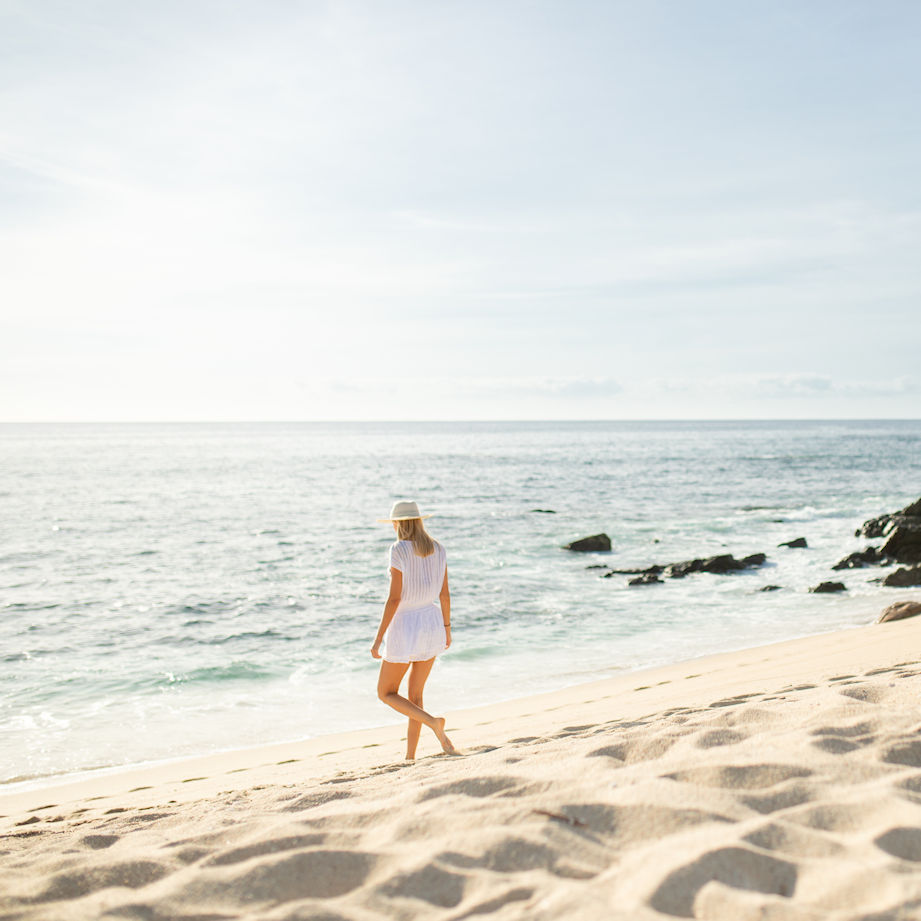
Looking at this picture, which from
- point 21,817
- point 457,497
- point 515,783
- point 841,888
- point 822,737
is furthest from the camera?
point 457,497

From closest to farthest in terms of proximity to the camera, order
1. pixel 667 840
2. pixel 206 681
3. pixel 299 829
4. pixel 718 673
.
A: pixel 667 840, pixel 299 829, pixel 718 673, pixel 206 681

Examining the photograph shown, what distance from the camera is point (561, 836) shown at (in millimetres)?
3162

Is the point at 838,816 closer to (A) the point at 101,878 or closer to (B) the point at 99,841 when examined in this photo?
(A) the point at 101,878

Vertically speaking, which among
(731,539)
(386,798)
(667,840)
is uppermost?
(667,840)

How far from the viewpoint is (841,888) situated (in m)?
2.62

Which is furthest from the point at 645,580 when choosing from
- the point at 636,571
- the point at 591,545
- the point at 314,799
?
the point at 314,799

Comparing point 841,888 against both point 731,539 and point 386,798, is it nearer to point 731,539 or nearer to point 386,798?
point 386,798

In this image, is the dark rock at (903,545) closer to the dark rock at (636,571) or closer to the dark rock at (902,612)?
Answer: the dark rock at (636,571)

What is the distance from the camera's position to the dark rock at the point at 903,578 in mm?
16484

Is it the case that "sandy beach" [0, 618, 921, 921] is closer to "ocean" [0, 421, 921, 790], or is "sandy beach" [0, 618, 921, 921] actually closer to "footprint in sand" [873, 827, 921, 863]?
"footprint in sand" [873, 827, 921, 863]

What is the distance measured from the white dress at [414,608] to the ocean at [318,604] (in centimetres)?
378

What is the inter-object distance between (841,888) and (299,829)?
232 cm

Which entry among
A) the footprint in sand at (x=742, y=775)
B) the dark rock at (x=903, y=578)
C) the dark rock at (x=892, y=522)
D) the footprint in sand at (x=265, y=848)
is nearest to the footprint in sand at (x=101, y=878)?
the footprint in sand at (x=265, y=848)

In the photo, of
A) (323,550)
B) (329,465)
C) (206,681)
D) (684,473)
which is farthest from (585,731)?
(329,465)
